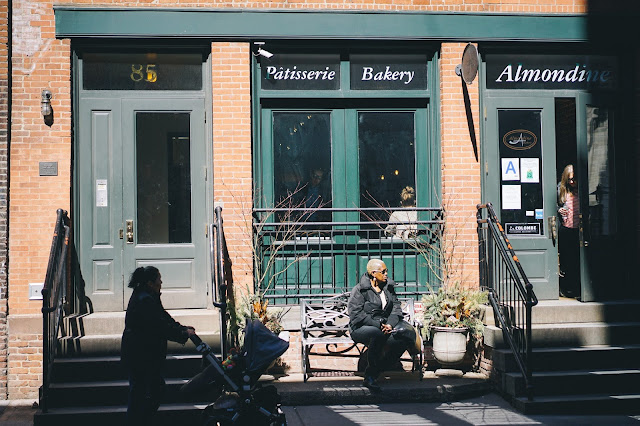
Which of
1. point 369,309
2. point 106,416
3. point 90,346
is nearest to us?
point 106,416

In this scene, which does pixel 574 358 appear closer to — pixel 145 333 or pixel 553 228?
pixel 553 228

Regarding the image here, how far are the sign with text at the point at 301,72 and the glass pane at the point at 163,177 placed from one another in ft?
3.93

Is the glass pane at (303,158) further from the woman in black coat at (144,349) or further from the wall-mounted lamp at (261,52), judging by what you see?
the woman in black coat at (144,349)

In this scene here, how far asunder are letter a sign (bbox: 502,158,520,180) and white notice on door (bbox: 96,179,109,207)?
5025 mm

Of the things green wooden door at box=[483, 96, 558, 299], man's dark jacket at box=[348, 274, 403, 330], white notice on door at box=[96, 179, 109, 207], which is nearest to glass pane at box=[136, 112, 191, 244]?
white notice on door at box=[96, 179, 109, 207]

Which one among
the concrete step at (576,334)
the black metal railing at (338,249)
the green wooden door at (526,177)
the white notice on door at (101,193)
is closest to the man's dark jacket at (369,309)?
the black metal railing at (338,249)

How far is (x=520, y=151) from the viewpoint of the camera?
9320 mm

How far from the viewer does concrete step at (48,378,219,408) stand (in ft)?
23.7

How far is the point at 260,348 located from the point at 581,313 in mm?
4371

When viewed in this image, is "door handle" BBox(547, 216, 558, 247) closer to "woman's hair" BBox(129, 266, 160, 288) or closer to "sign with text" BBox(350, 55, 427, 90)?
"sign with text" BBox(350, 55, 427, 90)

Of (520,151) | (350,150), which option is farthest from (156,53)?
(520,151)

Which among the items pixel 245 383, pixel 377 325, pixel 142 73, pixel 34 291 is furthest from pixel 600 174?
pixel 34 291

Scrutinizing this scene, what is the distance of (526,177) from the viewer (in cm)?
931

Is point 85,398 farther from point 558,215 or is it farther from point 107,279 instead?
point 558,215
